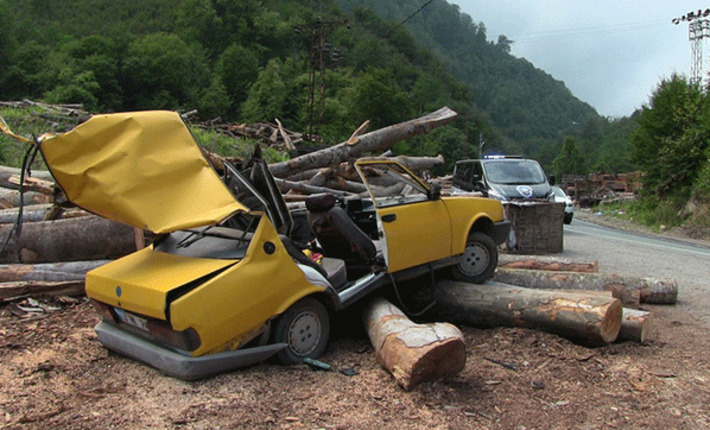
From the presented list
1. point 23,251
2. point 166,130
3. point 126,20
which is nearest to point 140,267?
point 166,130

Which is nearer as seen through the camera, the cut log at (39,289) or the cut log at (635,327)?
the cut log at (635,327)

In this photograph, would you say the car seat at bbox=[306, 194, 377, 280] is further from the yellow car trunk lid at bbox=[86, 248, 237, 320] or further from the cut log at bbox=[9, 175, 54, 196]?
the cut log at bbox=[9, 175, 54, 196]

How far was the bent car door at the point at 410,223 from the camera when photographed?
5.94m

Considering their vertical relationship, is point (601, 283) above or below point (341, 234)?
below

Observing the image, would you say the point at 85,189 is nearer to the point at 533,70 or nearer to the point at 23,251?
the point at 23,251

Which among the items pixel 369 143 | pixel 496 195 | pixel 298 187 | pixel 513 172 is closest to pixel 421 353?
pixel 369 143

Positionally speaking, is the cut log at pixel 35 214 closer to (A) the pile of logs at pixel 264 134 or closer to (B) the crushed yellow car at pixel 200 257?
(B) the crushed yellow car at pixel 200 257

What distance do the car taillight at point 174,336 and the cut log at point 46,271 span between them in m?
3.17

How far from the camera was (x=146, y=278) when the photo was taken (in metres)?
4.63

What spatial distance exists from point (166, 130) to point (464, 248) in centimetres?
372

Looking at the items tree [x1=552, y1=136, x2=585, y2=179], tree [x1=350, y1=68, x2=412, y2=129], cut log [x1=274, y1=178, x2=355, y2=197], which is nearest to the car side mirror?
cut log [x1=274, y1=178, x2=355, y2=197]

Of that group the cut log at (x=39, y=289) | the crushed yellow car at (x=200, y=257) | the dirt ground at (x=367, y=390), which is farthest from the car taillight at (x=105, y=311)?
the cut log at (x=39, y=289)

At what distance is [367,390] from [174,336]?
1.58 metres

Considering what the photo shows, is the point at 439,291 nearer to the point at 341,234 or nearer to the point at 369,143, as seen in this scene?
the point at 341,234
